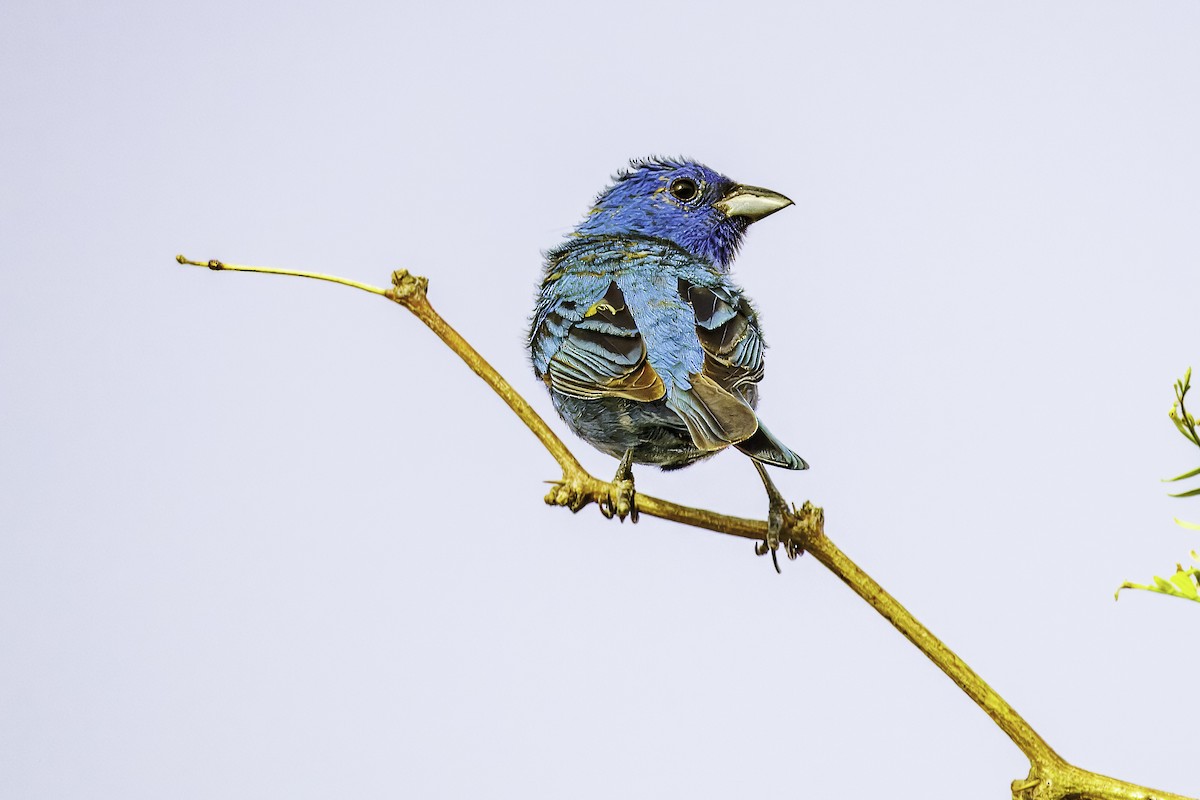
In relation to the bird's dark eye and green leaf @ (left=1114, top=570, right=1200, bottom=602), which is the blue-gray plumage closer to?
the bird's dark eye

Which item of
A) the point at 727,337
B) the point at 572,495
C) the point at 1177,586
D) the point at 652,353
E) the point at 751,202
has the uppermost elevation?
the point at 751,202

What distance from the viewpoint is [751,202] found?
641 centimetres

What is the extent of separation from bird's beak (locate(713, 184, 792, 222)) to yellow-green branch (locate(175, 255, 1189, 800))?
10.3ft

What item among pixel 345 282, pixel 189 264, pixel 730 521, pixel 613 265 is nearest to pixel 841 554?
pixel 730 521

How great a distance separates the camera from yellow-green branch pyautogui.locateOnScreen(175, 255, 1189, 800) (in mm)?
2533

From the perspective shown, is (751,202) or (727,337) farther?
(751,202)

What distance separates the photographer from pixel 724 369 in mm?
4949

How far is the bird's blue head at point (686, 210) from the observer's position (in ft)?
→ 21.4

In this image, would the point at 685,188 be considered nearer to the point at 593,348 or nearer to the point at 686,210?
the point at 686,210

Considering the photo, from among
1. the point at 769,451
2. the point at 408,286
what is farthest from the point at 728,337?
the point at 408,286

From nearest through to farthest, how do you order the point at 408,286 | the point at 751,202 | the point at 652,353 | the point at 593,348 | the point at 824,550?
the point at 824,550
the point at 408,286
the point at 652,353
the point at 593,348
the point at 751,202

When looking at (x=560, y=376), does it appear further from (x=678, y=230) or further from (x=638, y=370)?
(x=678, y=230)

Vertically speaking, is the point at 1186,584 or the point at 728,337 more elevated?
the point at 728,337

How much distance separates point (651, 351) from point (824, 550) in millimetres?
2048
